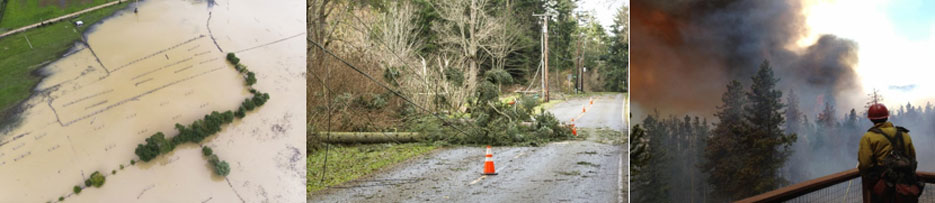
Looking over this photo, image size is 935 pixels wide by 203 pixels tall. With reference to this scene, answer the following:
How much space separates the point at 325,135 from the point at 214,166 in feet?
2.70

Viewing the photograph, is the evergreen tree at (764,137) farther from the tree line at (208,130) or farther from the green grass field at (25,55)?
the green grass field at (25,55)

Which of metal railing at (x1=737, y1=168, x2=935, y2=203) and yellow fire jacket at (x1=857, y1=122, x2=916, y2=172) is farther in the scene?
metal railing at (x1=737, y1=168, x2=935, y2=203)

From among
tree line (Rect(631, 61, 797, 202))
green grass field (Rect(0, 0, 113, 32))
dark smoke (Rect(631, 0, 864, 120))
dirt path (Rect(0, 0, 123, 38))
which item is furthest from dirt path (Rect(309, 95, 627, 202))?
green grass field (Rect(0, 0, 113, 32))

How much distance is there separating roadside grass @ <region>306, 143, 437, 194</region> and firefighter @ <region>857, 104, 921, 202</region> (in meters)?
3.02

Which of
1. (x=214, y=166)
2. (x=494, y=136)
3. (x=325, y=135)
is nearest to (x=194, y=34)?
(x=214, y=166)

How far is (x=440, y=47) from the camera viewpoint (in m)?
4.64

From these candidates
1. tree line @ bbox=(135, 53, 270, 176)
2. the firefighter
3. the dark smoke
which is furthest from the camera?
the dark smoke

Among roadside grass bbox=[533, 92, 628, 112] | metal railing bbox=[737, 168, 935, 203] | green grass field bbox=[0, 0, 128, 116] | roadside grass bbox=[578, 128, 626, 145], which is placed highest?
green grass field bbox=[0, 0, 128, 116]

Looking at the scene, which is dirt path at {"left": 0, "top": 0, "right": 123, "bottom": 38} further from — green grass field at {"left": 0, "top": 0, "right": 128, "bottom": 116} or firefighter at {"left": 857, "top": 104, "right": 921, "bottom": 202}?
firefighter at {"left": 857, "top": 104, "right": 921, "bottom": 202}

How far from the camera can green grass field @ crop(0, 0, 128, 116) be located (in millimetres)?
3322

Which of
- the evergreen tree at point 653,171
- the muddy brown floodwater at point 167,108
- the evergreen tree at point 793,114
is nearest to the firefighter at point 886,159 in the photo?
the evergreen tree at point 793,114

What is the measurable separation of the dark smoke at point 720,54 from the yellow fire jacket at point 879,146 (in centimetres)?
28

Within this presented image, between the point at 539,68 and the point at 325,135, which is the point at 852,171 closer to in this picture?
the point at 539,68

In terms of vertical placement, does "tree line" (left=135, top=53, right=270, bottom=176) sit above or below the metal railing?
above
